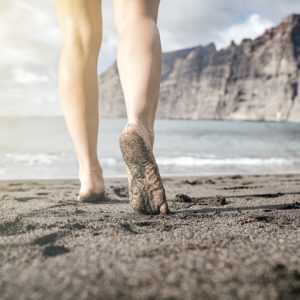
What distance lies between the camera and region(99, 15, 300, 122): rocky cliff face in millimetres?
73562

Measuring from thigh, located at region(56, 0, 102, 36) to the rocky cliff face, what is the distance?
240 feet

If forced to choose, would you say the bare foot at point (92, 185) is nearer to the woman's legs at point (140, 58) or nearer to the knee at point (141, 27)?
the woman's legs at point (140, 58)

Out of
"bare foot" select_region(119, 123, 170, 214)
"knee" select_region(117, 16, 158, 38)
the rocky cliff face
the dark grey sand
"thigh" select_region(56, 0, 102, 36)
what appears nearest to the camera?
the dark grey sand

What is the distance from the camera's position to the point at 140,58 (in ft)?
4.76

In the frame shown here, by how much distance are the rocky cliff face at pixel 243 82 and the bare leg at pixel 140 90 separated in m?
73.5

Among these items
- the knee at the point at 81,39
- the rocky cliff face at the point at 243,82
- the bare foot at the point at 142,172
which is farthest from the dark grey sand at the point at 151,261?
the rocky cliff face at the point at 243,82

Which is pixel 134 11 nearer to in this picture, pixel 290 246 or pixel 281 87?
pixel 290 246

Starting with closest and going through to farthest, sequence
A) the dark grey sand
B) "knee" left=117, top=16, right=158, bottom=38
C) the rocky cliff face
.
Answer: the dark grey sand → "knee" left=117, top=16, right=158, bottom=38 → the rocky cliff face

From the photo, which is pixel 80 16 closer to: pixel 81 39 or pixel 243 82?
pixel 81 39

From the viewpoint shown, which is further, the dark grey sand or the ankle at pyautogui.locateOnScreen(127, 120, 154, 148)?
the ankle at pyautogui.locateOnScreen(127, 120, 154, 148)

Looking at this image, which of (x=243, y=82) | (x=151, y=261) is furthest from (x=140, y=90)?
(x=243, y=82)

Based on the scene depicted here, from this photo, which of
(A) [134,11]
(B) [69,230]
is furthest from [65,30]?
(B) [69,230]

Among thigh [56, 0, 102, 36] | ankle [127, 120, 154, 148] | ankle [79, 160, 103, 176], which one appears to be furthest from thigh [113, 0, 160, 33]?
ankle [79, 160, 103, 176]

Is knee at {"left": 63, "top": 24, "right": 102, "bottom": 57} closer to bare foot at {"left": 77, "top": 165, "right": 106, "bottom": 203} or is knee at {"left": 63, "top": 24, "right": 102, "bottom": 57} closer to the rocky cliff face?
bare foot at {"left": 77, "top": 165, "right": 106, "bottom": 203}
